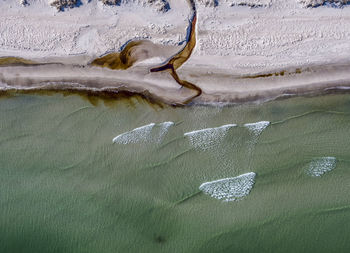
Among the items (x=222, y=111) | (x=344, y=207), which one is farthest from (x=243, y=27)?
(x=344, y=207)

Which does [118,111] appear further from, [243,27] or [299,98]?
[299,98]

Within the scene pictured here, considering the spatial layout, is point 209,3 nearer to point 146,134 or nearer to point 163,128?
point 163,128

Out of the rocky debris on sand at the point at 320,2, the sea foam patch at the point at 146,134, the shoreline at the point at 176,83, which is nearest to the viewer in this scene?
the rocky debris on sand at the point at 320,2

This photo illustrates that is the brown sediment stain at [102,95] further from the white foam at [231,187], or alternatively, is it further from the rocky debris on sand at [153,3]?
the white foam at [231,187]

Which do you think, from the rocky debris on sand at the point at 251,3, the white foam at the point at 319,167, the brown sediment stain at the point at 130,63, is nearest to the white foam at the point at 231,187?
the white foam at the point at 319,167

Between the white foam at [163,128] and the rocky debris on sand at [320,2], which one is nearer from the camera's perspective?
the rocky debris on sand at [320,2]

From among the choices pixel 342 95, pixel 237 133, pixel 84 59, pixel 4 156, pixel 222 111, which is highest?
pixel 84 59
